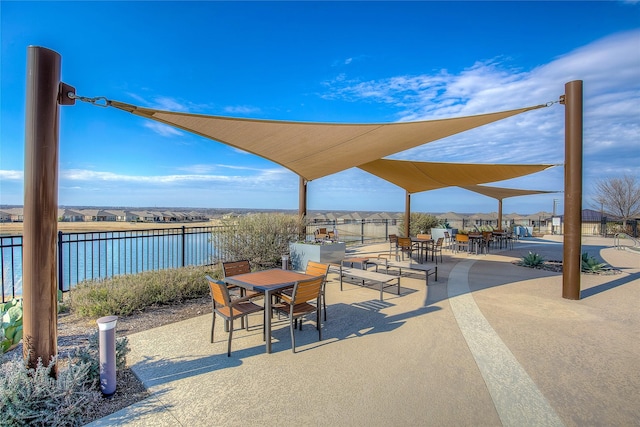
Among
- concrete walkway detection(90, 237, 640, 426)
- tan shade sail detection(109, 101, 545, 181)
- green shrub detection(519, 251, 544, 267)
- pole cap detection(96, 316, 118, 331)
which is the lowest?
concrete walkway detection(90, 237, 640, 426)

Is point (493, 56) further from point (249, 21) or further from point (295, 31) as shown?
point (249, 21)

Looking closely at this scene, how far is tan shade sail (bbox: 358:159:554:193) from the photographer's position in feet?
29.0

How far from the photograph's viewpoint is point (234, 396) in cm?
258

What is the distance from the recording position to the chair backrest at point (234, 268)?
15.2 ft

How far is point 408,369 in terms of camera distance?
120 inches

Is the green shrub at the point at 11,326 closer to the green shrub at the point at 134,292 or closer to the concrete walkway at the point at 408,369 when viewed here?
the concrete walkway at the point at 408,369

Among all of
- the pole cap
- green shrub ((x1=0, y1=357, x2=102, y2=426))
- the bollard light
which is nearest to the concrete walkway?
green shrub ((x1=0, y1=357, x2=102, y2=426))

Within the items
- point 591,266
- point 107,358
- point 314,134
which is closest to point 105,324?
point 107,358

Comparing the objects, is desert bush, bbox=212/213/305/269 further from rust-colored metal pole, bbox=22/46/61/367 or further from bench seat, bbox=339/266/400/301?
rust-colored metal pole, bbox=22/46/61/367

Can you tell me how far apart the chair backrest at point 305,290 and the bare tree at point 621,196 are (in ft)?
102

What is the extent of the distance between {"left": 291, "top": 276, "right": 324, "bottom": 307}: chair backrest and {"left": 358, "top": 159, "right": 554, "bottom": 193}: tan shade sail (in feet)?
20.5

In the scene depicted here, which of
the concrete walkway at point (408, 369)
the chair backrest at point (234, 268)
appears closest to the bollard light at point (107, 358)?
the concrete walkway at point (408, 369)

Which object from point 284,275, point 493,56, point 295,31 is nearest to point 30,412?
point 284,275

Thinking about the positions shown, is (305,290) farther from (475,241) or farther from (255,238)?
(475,241)
